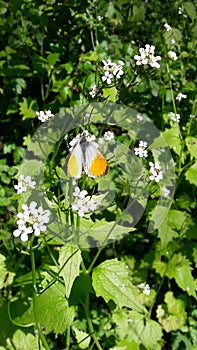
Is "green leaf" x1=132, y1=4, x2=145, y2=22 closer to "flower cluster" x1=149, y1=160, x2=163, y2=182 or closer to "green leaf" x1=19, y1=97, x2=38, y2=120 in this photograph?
"green leaf" x1=19, y1=97, x2=38, y2=120

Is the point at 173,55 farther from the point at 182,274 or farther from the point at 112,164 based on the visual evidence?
the point at 182,274

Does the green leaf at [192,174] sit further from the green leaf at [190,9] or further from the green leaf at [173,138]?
the green leaf at [190,9]

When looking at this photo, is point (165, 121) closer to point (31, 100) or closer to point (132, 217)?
point (132, 217)

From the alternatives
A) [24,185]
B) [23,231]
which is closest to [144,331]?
[24,185]

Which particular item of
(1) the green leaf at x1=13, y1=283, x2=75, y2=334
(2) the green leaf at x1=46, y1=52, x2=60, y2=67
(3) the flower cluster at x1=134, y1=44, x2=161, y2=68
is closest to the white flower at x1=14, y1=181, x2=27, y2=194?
(1) the green leaf at x1=13, y1=283, x2=75, y2=334

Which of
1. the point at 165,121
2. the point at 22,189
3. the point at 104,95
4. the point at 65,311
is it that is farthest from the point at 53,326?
the point at 165,121
